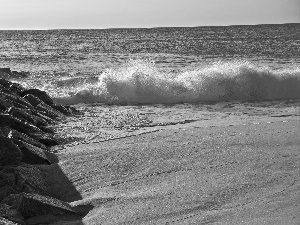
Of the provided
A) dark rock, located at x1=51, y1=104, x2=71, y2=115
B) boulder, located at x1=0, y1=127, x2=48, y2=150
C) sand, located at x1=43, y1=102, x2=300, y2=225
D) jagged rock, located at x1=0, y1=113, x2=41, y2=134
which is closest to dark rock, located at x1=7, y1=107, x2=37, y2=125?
jagged rock, located at x1=0, y1=113, x2=41, y2=134

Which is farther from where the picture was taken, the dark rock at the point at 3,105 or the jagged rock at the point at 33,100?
the jagged rock at the point at 33,100

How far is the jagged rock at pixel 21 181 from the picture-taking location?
11.0 feet

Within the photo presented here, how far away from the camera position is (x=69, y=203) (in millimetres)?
3457

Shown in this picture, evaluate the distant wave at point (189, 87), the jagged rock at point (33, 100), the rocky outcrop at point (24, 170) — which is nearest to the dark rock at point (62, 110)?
the jagged rock at point (33, 100)

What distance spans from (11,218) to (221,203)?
1350mm

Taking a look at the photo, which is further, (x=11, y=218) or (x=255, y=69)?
(x=255, y=69)

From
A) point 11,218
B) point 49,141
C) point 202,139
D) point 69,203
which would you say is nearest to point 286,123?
point 202,139

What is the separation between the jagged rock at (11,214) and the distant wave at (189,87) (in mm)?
6612

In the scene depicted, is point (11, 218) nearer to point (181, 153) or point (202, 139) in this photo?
point (181, 153)

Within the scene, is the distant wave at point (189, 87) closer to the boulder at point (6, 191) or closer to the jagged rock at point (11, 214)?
the boulder at point (6, 191)

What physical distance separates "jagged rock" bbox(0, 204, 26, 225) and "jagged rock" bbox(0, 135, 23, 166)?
88 cm

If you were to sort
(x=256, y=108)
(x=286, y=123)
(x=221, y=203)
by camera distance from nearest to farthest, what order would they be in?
(x=221, y=203) < (x=286, y=123) < (x=256, y=108)

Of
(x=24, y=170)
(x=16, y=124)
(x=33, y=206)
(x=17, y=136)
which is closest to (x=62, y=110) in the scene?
(x=16, y=124)

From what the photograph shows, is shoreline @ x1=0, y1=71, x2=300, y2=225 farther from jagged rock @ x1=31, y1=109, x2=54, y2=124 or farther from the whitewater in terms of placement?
jagged rock @ x1=31, y1=109, x2=54, y2=124
